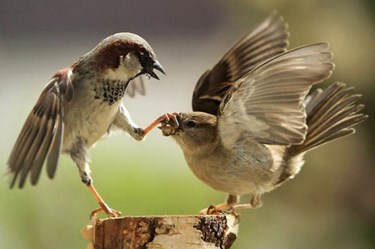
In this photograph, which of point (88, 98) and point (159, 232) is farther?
point (88, 98)

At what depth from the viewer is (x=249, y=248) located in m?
4.67

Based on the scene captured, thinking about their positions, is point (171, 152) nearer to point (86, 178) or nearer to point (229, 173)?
point (229, 173)

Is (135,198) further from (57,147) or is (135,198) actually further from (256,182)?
(57,147)

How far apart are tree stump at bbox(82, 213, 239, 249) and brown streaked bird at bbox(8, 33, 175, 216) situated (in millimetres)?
189

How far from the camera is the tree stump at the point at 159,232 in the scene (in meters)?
2.38

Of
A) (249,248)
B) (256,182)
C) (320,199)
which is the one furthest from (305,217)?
(256,182)

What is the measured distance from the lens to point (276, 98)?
9.09 feet

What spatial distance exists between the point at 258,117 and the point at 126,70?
1.47ft

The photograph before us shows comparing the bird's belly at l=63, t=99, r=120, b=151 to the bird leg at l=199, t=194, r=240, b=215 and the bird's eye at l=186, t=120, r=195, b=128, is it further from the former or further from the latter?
the bird leg at l=199, t=194, r=240, b=215

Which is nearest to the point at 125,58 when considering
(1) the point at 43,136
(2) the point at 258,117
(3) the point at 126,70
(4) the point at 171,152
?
(3) the point at 126,70

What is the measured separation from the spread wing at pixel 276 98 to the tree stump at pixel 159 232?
44 cm

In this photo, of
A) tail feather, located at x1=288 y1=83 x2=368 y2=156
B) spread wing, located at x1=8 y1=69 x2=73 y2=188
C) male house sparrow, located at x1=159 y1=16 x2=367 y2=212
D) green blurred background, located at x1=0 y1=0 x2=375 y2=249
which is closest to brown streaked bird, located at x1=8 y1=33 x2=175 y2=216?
spread wing, located at x1=8 y1=69 x2=73 y2=188

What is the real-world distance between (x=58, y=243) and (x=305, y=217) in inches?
50.6

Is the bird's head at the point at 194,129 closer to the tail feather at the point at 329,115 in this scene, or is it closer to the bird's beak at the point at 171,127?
the bird's beak at the point at 171,127
